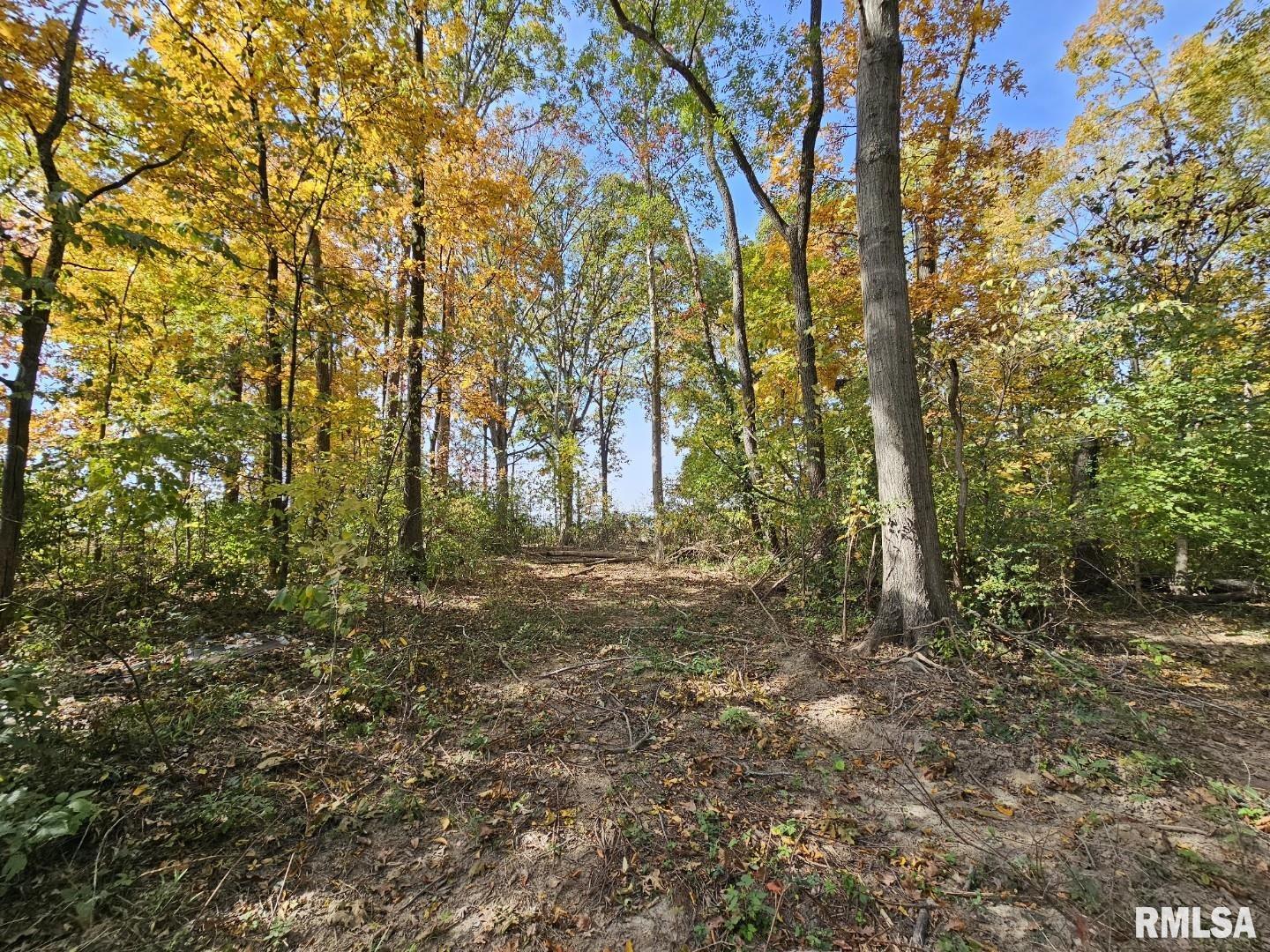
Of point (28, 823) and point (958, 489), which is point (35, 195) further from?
point (958, 489)

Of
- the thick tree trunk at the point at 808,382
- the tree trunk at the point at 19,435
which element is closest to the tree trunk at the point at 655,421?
the thick tree trunk at the point at 808,382

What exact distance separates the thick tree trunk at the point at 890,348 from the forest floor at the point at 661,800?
2.32 ft

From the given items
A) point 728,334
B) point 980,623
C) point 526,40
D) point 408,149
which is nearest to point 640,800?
point 980,623

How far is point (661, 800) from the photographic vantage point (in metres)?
2.65

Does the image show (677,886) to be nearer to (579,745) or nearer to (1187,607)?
(579,745)

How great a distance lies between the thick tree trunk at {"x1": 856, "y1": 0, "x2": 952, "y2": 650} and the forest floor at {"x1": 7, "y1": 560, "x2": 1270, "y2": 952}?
2.32ft

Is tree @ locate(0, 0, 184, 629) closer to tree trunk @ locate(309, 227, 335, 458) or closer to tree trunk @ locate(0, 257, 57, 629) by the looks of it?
tree trunk @ locate(0, 257, 57, 629)

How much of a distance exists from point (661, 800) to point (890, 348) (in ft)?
13.2

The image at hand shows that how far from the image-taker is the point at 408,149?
6.54 meters

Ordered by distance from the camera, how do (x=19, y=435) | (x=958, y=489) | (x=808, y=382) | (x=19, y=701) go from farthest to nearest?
(x=808, y=382), (x=958, y=489), (x=19, y=435), (x=19, y=701)

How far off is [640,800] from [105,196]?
344 inches

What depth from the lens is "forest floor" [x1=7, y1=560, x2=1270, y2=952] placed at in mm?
1963

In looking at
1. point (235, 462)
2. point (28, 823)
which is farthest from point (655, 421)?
point (28, 823)

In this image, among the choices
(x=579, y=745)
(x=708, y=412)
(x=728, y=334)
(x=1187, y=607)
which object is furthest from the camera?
(x=728, y=334)
